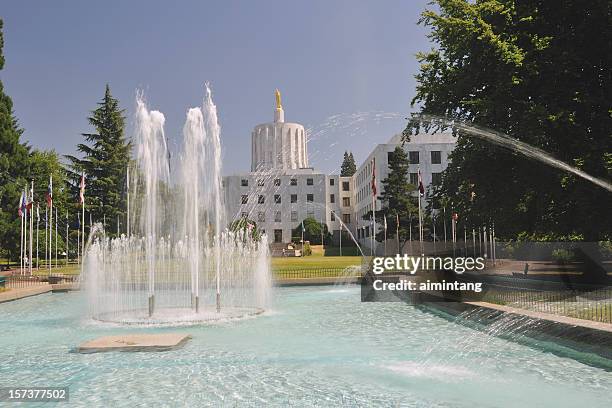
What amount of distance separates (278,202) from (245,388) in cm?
9659

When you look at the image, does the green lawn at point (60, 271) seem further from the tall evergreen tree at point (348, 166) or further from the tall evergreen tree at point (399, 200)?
the tall evergreen tree at point (348, 166)

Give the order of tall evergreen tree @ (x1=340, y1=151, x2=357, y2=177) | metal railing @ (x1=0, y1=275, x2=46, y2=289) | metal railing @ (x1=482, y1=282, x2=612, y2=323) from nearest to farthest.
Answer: metal railing @ (x1=482, y1=282, x2=612, y2=323) < metal railing @ (x1=0, y1=275, x2=46, y2=289) < tall evergreen tree @ (x1=340, y1=151, x2=357, y2=177)

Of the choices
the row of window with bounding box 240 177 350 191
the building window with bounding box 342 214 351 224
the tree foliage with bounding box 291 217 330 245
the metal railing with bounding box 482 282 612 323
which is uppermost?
the row of window with bounding box 240 177 350 191

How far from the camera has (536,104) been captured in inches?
819

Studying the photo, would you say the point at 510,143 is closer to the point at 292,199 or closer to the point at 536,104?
the point at 536,104

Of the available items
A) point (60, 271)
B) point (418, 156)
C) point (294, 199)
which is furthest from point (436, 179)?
point (60, 271)

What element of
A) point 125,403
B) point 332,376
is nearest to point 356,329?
point 332,376

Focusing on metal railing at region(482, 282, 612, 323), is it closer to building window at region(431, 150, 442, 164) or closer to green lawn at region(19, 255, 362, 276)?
green lawn at region(19, 255, 362, 276)

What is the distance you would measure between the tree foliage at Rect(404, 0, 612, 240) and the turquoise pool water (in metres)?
8.49

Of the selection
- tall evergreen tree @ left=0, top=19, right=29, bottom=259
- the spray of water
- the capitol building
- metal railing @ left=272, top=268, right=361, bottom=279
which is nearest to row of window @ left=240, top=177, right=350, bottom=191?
the capitol building

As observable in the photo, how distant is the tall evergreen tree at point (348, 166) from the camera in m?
144

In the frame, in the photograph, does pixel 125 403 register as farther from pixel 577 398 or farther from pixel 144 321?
pixel 144 321

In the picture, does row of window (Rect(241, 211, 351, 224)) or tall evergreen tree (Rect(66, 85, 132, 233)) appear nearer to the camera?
tall evergreen tree (Rect(66, 85, 132, 233))

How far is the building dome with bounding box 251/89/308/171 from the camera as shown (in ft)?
389
